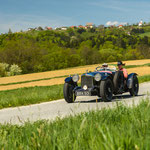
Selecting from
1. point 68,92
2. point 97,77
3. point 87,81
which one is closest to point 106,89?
point 97,77

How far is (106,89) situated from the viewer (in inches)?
433

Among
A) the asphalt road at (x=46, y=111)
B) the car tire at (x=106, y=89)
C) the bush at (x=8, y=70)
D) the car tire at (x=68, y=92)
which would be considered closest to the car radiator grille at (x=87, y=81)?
the car tire at (x=68, y=92)

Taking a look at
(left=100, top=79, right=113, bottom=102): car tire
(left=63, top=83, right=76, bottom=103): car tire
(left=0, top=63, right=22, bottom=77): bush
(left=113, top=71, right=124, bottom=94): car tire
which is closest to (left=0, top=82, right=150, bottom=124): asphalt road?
(left=100, top=79, right=113, bottom=102): car tire

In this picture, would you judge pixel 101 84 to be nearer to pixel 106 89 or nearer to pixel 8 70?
pixel 106 89

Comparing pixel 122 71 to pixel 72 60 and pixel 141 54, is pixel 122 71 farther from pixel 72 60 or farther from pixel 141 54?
pixel 141 54

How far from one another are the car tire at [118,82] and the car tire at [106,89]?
415mm

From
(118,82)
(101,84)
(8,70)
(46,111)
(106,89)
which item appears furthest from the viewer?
(8,70)

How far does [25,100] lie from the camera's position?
42.1 ft

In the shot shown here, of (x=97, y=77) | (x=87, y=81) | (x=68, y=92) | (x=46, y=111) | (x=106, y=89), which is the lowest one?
(x=46, y=111)

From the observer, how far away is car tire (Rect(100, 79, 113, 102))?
10.7 metres

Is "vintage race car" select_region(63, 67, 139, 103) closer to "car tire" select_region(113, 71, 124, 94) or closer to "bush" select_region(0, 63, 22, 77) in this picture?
"car tire" select_region(113, 71, 124, 94)

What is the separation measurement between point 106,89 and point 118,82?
39.9 inches

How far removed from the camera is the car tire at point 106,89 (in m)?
10.7

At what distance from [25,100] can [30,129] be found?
8.48m
